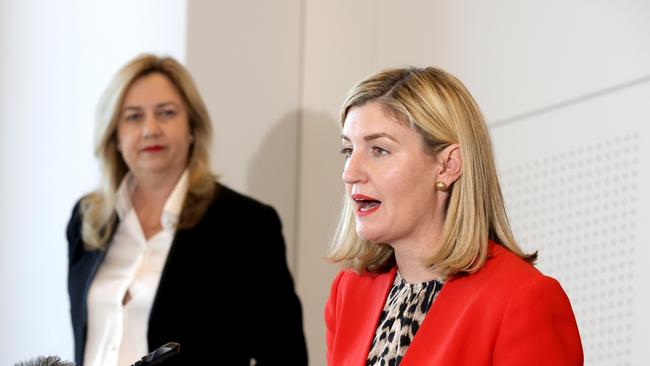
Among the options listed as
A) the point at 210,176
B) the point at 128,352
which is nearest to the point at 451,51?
the point at 210,176

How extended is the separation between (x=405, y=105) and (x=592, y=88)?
1.32 metres

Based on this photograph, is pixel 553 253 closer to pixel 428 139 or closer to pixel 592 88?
pixel 592 88

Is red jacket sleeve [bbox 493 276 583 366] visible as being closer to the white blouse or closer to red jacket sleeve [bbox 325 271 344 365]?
red jacket sleeve [bbox 325 271 344 365]

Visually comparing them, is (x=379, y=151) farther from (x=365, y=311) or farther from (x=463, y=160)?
(x=365, y=311)

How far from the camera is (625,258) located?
3496 millimetres

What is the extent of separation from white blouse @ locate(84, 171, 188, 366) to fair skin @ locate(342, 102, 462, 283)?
1.48 m

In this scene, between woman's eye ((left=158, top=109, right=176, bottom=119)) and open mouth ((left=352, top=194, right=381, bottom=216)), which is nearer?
open mouth ((left=352, top=194, right=381, bottom=216))

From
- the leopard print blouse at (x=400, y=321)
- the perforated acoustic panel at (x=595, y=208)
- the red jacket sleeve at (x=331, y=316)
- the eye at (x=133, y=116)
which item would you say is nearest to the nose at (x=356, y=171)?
the leopard print blouse at (x=400, y=321)

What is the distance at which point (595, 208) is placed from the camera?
3.61m

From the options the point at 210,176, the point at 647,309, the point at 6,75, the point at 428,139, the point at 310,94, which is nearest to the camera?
the point at 428,139

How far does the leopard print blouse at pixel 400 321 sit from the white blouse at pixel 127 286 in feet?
4.59

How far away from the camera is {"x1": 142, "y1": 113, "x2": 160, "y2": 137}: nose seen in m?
3.95

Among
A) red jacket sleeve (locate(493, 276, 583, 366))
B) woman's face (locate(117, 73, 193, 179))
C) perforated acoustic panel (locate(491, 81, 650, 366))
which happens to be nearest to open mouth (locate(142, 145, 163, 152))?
woman's face (locate(117, 73, 193, 179))

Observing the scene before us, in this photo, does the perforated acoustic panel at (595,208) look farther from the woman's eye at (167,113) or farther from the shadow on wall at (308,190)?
the woman's eye at (167,113)
